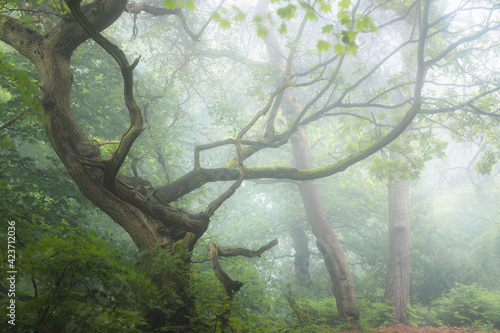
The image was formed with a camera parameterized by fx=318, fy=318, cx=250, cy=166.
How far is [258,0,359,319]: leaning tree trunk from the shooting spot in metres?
9.62

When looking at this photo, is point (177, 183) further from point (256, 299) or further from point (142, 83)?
point (142, 83)

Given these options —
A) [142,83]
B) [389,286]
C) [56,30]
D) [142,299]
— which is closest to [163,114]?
[142,83]

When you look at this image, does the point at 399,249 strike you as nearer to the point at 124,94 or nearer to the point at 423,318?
the point at 423,318

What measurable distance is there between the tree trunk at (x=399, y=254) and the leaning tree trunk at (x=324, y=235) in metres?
1.41

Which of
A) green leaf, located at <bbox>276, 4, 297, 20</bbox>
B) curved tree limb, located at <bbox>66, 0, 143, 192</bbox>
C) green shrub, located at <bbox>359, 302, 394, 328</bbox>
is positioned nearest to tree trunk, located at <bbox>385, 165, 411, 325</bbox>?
green shrub, located at <bbox>359, 302, 394, 328</bbox>

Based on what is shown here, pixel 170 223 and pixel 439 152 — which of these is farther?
pixel 439 152

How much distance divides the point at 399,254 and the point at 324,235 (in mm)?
2624

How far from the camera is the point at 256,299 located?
5.31m

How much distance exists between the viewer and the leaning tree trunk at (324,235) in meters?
9.62

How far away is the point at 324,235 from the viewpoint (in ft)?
37.4

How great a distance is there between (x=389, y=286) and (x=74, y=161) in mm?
10326

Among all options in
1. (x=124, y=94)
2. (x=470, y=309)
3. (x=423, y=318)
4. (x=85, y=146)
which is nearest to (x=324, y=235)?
(x=423, y=318)

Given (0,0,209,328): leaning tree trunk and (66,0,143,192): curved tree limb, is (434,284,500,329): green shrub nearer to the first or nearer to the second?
(0,0,209,328): leaning tree trunk

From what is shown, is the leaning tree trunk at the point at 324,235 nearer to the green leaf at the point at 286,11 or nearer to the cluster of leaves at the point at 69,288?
the green leaf at the point at 286,11
